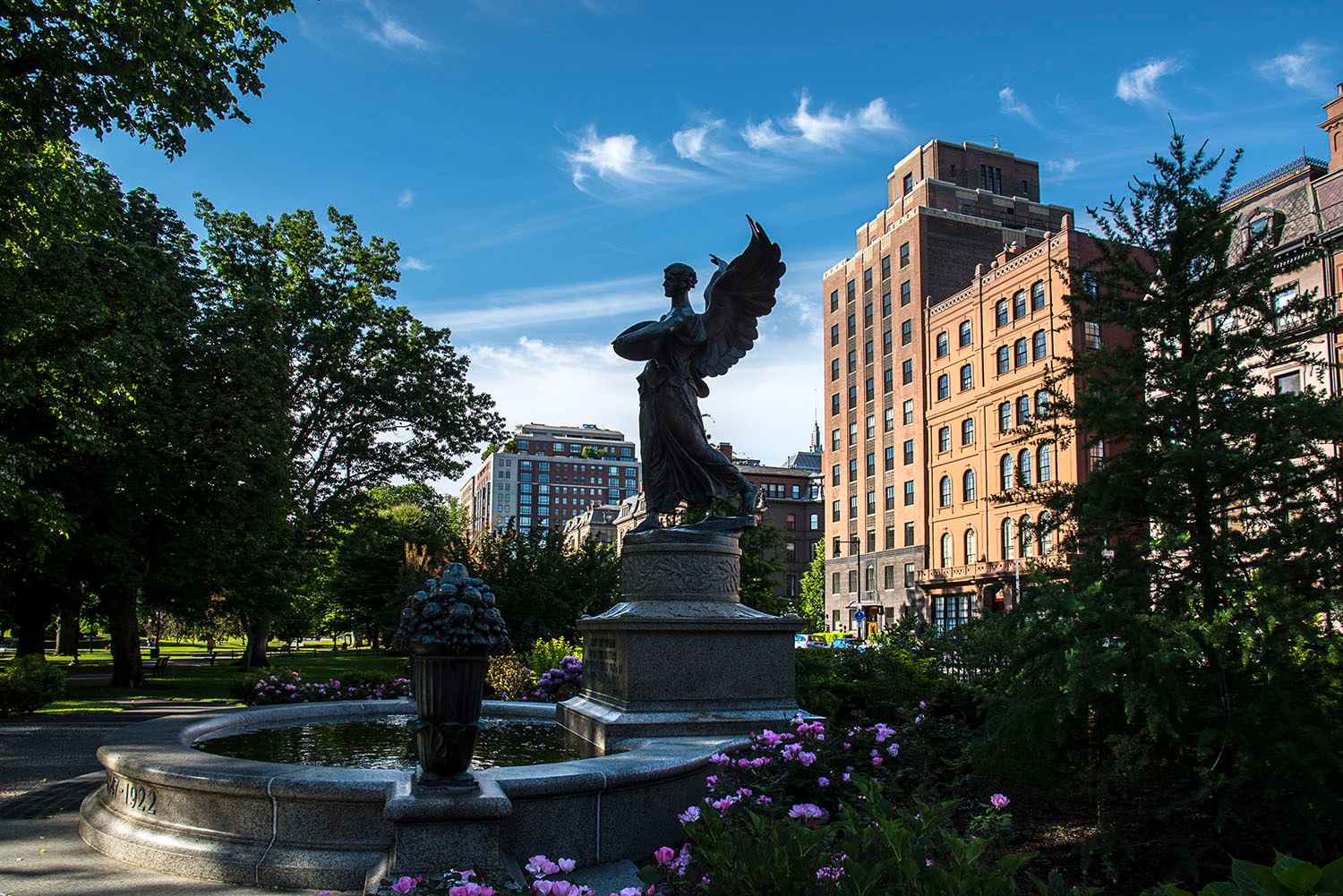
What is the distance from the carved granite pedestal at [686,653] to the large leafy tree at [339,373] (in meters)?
22.9

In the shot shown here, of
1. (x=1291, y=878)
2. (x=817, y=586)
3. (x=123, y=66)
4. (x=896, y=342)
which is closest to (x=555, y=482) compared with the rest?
(x=817, y=586)

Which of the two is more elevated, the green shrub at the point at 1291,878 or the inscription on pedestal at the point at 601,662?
the green shrub at the point at 1291,878

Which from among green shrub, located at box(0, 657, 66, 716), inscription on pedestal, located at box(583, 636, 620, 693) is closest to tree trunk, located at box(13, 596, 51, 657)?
green shrub, located at box(0, 657, 66, 716)

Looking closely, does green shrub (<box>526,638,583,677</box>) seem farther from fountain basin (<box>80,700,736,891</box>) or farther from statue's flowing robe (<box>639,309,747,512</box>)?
fountain basin (<box>80,700,736,891</box>)

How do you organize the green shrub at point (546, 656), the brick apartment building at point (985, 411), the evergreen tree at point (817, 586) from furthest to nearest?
the evergreen tree at point (817, 586) < the brick apartment building at point (985, 411) < the green shrub at point (546, 656)

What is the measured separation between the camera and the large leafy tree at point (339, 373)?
1212 inches

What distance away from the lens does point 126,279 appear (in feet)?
71.8

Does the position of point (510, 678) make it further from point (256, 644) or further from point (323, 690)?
point (256, 644)

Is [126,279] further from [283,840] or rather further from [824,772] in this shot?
[824,772]

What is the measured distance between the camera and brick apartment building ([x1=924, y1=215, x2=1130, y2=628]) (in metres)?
51.2

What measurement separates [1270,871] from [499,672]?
1526 cm

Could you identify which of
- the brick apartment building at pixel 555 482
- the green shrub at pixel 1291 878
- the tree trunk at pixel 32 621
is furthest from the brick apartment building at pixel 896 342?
the brick apartment building at pixel 555 482

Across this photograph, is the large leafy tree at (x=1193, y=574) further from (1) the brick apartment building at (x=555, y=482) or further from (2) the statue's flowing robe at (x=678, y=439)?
(1) the brick apartment building at (x=555, y=482)

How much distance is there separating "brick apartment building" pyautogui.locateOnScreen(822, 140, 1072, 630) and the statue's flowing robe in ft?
174
